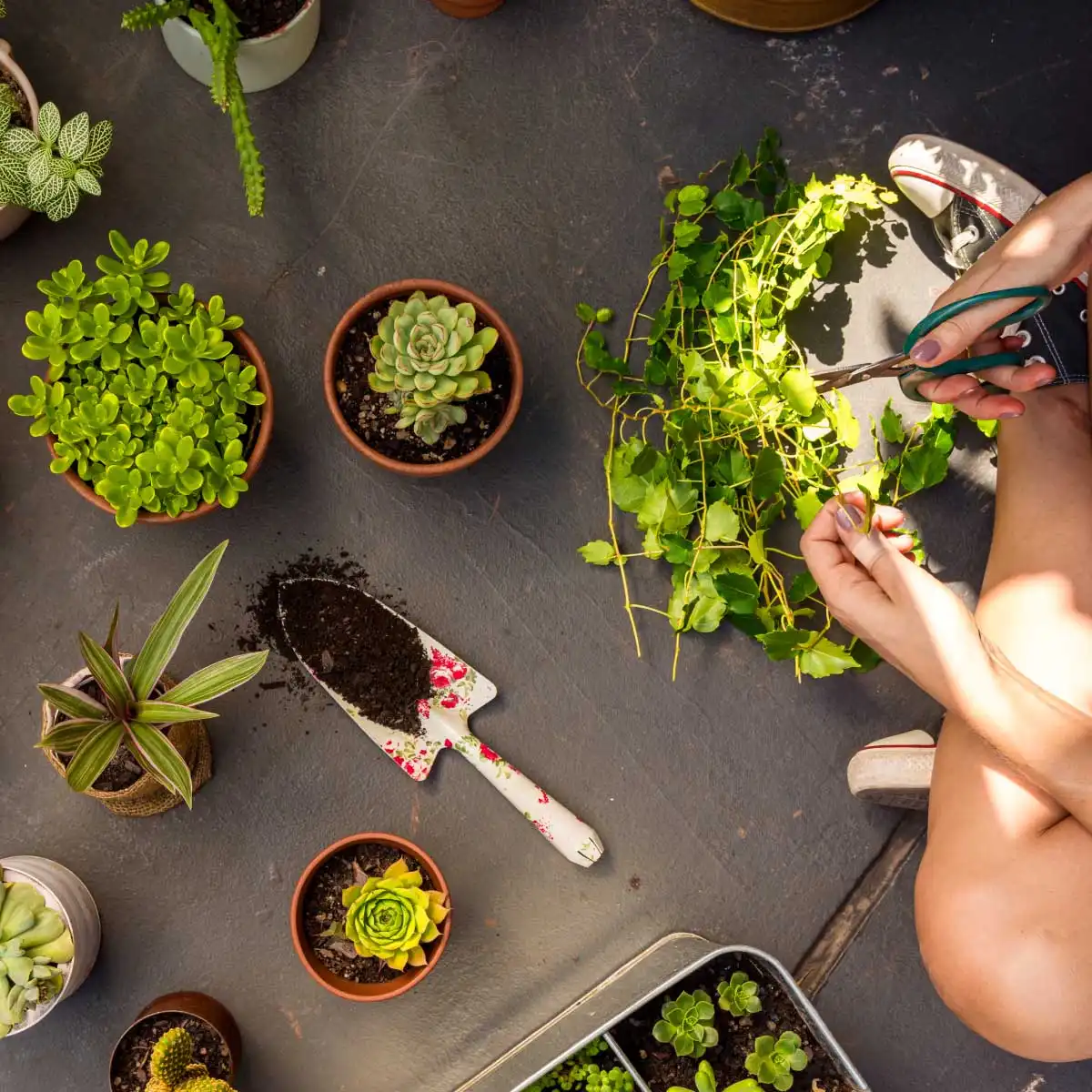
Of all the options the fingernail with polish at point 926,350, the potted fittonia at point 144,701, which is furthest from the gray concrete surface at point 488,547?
the fingernail with polish at point 926,350

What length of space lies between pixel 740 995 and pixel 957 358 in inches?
34.0

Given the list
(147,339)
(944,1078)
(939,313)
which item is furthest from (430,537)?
(944,1078)

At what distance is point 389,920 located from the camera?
127cm

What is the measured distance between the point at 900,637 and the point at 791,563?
342 mm

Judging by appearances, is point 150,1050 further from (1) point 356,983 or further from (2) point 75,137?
(2) point 75,137

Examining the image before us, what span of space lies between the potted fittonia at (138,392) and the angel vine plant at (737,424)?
0.53 metres

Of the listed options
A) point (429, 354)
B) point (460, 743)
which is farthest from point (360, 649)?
point (429, 354)

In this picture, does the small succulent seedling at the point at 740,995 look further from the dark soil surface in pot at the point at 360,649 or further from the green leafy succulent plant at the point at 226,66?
the green leafy succulent plant at the point at 226,66

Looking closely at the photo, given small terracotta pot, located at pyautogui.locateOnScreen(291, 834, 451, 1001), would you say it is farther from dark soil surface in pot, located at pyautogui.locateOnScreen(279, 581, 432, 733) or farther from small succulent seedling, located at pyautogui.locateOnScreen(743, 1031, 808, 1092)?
small succulent seedling, located at pyautogui.locateOnScreen(743, 1031, 808, 1092)

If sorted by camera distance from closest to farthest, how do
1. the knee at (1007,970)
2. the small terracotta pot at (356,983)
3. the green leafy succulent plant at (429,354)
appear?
the knee at (1007,970), the green leafy succulent plant at (429,354), the small terracotta pot at (356,983)

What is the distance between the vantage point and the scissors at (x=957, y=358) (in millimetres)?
1134

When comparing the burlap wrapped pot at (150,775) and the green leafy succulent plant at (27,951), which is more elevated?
the burlap wrapped pot at (150,775)

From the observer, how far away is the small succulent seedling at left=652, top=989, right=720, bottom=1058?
1.27 meters

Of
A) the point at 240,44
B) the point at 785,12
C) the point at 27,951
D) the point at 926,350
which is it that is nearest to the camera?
the point at 926,350
